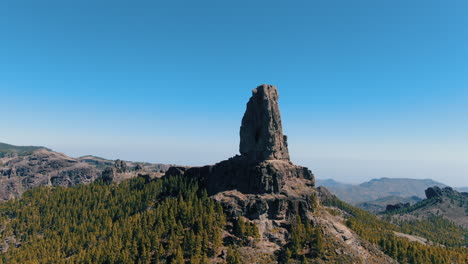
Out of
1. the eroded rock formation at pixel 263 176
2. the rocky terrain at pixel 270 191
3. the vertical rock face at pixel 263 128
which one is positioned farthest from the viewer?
the vertical rock face at pixel 263 128

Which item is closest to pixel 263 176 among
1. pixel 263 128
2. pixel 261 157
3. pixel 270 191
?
pixel 270 191

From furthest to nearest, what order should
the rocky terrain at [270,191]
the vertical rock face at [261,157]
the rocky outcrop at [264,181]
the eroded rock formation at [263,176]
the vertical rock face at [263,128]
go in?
the vertical rock face at [263,128]
the vertical rock face at [261,157]
the eroded rock formation at [263,176]
the rocky outcrop at [264,181]
the rocky terrain at [270,191]

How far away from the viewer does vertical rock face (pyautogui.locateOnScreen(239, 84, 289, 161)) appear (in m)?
185

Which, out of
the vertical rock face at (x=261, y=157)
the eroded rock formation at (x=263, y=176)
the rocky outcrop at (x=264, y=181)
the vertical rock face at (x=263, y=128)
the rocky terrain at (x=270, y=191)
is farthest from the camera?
the vertical rock face at (x=263, y=128)

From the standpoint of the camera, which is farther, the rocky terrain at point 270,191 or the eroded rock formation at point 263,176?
the eroded rock formation at point 263,176

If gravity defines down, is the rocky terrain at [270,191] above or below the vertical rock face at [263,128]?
below

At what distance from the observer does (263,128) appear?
187000 mm

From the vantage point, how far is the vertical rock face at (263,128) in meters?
185

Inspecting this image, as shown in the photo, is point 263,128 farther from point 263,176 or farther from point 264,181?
point 264,181

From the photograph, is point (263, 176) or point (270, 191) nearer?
point (270, 191)

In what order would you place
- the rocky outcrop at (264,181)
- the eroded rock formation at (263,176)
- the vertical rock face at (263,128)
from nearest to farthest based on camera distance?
the rocky outcrop at (264,181), the eroded rock formation at (263,176), the vertical rock face at (263,128)

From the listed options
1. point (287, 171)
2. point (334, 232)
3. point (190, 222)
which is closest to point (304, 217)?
point (334, 232)

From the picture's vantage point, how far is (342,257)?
138 metres

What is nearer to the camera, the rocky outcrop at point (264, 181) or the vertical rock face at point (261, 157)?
the rocky outcrop at point (264, 181)
